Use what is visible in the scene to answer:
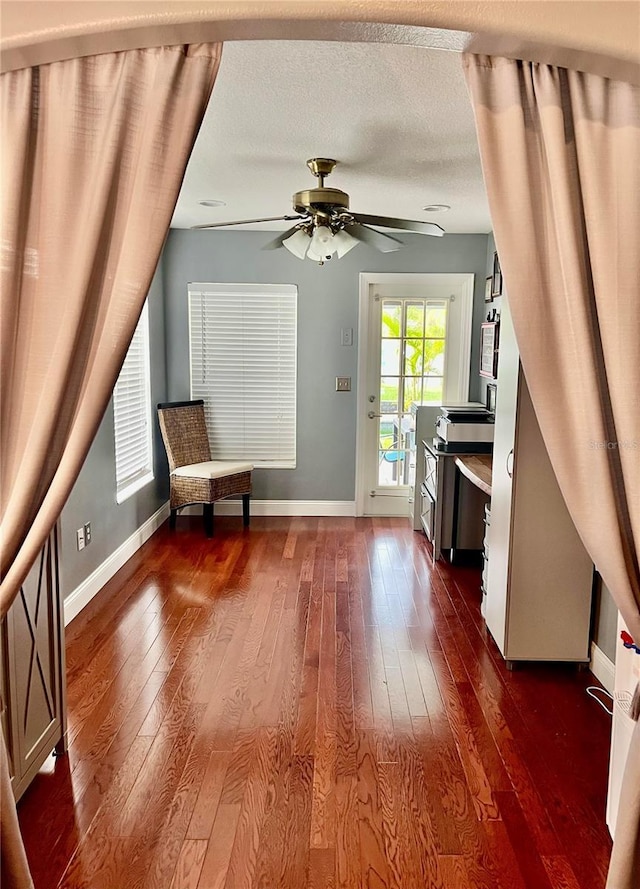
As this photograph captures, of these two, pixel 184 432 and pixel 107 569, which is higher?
pixel 184 432

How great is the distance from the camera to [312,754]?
2.34m

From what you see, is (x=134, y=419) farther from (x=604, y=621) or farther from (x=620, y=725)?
(x=620, y=725)

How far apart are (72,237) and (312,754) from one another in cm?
192

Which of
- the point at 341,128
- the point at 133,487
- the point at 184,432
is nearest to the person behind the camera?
the point at 341,128

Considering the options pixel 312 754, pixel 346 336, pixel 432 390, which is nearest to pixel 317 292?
pixel 346 336

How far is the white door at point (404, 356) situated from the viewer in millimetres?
5426

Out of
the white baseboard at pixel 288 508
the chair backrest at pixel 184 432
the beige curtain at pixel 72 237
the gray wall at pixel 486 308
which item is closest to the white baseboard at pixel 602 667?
the beige curtain at pixel 72 237

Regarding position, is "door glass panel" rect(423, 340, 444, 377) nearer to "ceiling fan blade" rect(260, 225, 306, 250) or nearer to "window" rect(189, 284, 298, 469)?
"window" rect(189, 284, 298, 469)

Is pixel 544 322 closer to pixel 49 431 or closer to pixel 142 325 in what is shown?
pixel 49 431

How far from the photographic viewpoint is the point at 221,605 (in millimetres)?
3699

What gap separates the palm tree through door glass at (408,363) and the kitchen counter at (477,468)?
3.65ft

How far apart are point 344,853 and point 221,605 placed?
1.95m

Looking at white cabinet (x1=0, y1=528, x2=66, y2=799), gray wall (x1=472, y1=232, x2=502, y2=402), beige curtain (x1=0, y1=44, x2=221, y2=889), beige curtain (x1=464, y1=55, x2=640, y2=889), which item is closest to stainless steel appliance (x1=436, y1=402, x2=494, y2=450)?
gray wall (x1=472, y1=232, x2=502, y2=402)

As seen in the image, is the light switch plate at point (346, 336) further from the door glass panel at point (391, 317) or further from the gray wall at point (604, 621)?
the gray wall at point (604, 621)
